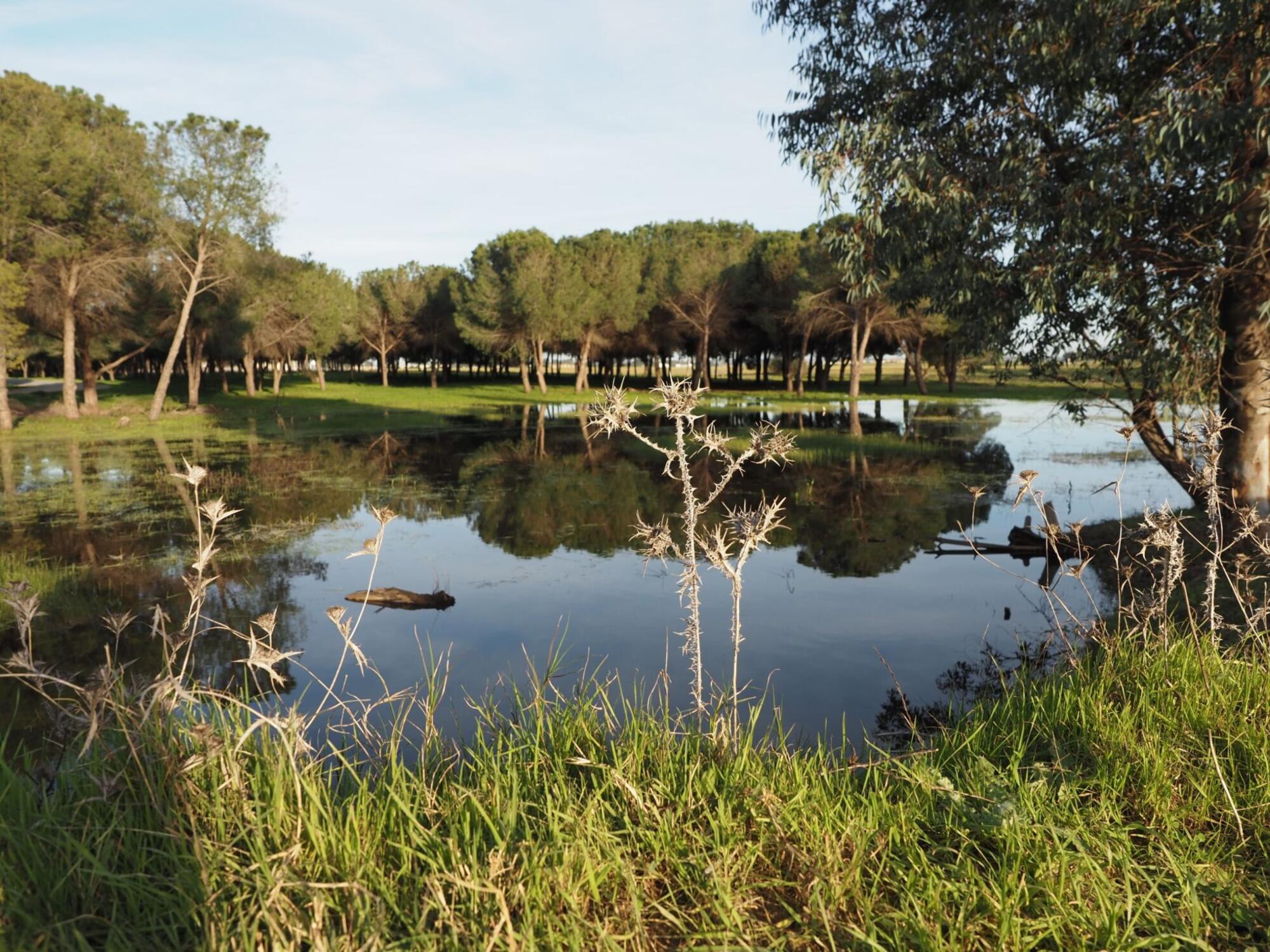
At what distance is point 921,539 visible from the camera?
47.2 feet

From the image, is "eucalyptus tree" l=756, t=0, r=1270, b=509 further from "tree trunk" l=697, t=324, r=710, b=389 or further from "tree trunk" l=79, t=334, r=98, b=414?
"tree trunk" l=697, t=324, r=710, b=389

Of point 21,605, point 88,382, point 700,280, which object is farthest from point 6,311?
point 700,280

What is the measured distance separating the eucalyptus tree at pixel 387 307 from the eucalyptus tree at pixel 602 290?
1869 cm

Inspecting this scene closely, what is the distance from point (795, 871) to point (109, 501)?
1775 cm

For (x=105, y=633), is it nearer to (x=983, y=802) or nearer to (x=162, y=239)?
(x=983, y=802)

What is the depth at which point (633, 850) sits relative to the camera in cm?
357

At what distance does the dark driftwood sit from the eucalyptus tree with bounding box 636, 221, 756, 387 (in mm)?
46164

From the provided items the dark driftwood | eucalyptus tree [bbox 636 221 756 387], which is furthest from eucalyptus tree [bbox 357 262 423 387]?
the dark driftwood

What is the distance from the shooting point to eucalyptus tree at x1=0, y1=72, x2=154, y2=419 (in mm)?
29891

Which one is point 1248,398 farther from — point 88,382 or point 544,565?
point 88,382

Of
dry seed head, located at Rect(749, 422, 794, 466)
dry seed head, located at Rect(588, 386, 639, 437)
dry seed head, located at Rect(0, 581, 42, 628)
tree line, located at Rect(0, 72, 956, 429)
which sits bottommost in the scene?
dry seed head, located at Rect(0, 581, 42, 628)

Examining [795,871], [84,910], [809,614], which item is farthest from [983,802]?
[809,614]

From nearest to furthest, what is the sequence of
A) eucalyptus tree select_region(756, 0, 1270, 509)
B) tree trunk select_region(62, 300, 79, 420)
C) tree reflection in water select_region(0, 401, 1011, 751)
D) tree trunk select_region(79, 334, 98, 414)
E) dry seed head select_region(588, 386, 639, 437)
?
dry seed head select_region(588, 386, 639, 437)
eucalyptus tree select_region(756, 0, 1270, 509)
tree reflection in water select_region(0, 401, 1011, 751)
tree trunk select_region(62, 300, 79, 420)
tree trunk select_region(79, 334, 98, 414)

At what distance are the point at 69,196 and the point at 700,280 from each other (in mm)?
37987
